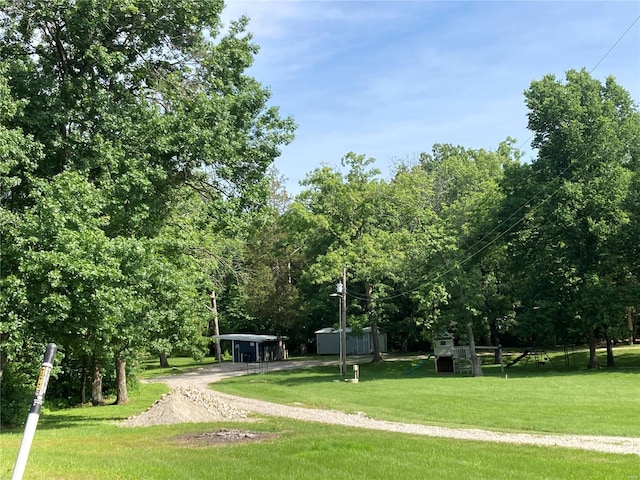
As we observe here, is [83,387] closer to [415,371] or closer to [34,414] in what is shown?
[415,371]

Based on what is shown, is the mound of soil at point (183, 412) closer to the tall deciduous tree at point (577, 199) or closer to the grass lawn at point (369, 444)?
the grass lawn at point (369, 444)

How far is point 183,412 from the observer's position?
16.1 metres

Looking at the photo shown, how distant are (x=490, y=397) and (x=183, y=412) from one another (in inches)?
428

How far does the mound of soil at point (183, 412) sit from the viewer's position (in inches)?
616

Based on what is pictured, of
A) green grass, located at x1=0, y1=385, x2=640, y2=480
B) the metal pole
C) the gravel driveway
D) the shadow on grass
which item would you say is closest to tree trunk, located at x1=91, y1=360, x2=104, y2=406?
the gravel driveway

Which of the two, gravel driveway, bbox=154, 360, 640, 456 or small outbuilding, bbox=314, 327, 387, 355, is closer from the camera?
gravel driveway, bbox=154, 360, 640, 456

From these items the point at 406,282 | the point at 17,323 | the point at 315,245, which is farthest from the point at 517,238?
the point at 17,323

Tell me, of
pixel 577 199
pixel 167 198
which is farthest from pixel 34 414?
pixel 577 199

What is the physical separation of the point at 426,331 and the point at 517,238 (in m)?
8.34

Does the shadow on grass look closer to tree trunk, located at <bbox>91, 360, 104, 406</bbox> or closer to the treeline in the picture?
the treeline

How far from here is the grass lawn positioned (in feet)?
25.7

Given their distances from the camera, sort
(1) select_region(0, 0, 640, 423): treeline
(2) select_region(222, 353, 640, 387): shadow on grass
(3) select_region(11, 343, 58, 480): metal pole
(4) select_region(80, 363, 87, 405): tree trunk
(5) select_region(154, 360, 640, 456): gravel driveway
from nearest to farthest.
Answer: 1. (3) select_region(11, 343, 58, 480): metal pole
2. (5) select_region(154, 360, 640, 456): gravel driveway
3. (1) select_region(0, 0, 640, 423): treeline
4. (4) select_region(80, 363, 87, 405): tree trunk
5. (2) select_region(222, 353, 640, 387): shadow on grass

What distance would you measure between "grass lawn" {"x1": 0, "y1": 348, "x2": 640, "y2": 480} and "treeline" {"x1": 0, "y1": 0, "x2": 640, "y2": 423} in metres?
2.71

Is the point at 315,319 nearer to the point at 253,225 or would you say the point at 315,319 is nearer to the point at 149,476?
the point at 253,225
